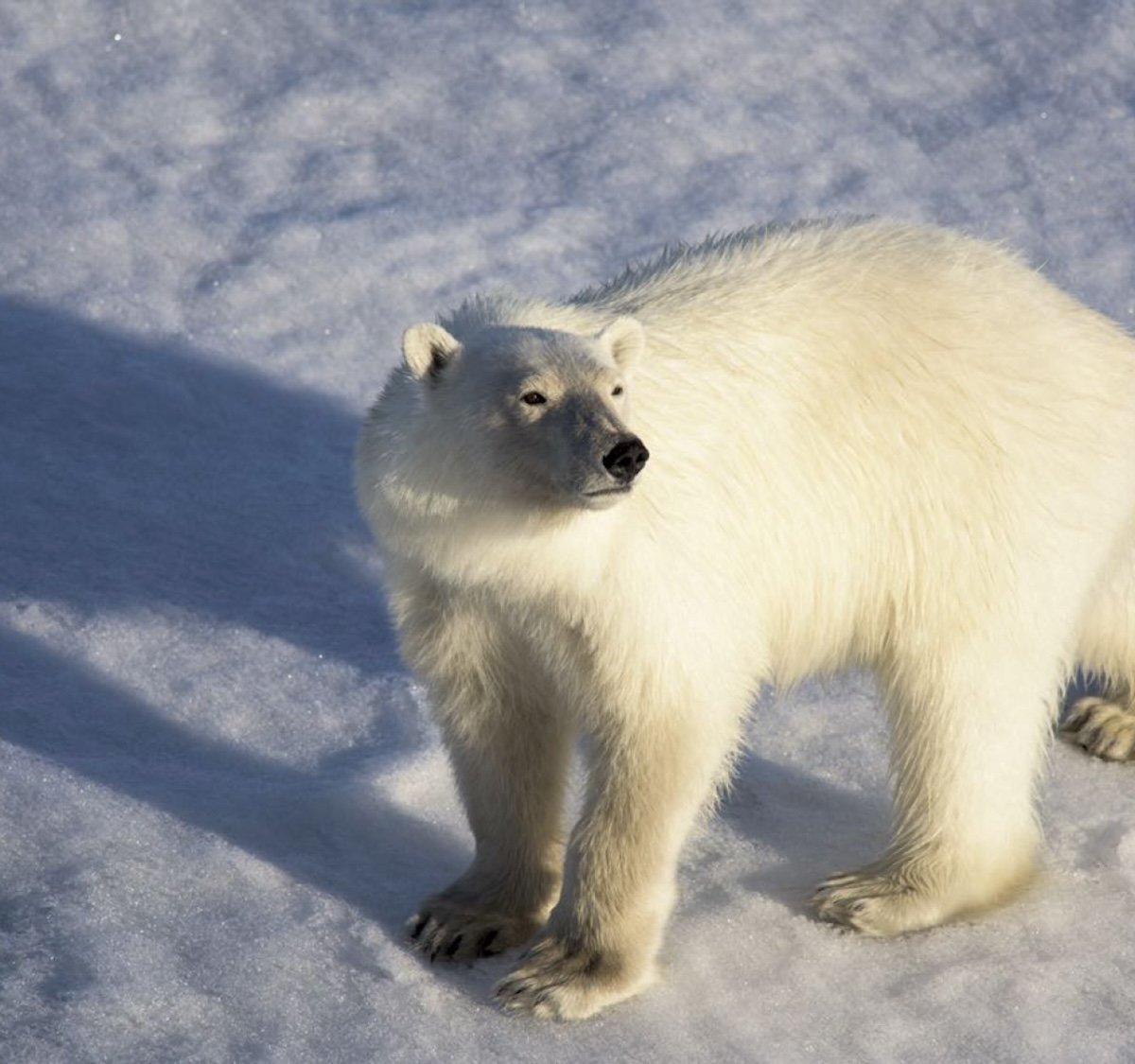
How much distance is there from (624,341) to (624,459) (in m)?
0.47

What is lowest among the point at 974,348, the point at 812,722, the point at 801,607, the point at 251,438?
the point at 251,438

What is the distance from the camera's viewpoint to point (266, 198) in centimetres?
830

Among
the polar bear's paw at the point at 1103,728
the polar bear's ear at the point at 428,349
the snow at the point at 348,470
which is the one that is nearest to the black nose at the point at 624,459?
the polar bear's ear at the point at 428,349

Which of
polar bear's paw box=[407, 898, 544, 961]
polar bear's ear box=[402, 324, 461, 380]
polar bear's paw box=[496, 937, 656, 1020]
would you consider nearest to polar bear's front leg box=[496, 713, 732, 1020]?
polar bear's paw box=[496, 937, 656, 1020]

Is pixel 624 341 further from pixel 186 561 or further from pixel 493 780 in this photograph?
pixel 186 561

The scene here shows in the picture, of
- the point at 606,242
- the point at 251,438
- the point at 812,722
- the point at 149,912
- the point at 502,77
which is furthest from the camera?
the point at 502,77

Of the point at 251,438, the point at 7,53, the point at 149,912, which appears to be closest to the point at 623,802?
the point at 149,912

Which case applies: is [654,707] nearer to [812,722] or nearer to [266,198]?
[812,722]

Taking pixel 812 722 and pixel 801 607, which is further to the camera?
pixel 812 722

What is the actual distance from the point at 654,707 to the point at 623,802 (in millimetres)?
250

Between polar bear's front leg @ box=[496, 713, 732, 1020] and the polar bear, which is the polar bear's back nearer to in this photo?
the polar bear

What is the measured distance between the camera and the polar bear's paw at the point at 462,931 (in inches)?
186

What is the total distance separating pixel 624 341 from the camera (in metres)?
4.30

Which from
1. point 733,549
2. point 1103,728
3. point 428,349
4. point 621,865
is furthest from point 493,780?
point 1103,728
